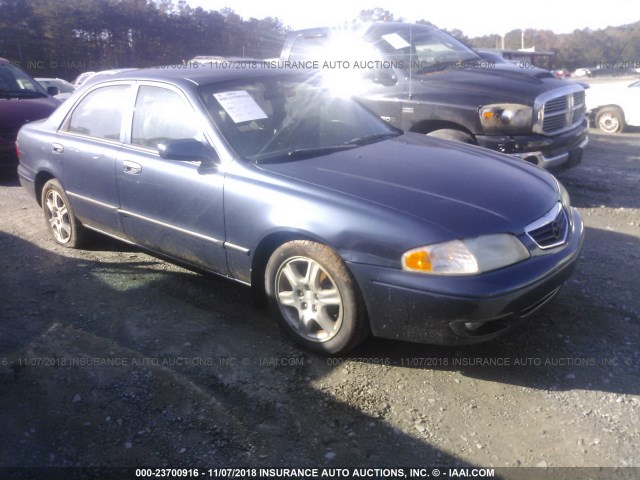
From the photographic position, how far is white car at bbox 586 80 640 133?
11.6 metres

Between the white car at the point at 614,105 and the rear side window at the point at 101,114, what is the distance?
1047cm

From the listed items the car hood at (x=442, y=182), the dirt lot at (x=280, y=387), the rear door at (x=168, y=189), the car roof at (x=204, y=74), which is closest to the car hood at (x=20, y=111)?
the car roof at (x=204, y=74)

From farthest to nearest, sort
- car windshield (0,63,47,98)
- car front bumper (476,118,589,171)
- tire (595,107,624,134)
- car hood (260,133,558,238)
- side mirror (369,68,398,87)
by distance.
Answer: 1. tire (595,107,624,134)
2. car windshield (0,63,47,98)
3. side mirror (369,68,398,87)
4. car front bumper (476,118,589,171)
5. car hood (260,133,558,238)

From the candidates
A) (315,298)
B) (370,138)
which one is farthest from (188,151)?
(370,138)

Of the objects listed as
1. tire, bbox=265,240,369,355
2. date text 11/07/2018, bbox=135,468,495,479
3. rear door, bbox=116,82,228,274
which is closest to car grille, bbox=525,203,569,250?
tire, bbox=265,240,369,355

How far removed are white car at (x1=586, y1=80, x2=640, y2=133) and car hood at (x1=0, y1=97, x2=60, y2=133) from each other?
33.5 ft

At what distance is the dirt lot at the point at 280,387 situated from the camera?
265 cm

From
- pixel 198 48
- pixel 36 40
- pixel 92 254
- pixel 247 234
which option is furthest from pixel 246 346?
pixel 198 48

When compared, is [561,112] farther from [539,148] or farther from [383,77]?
[383,77]

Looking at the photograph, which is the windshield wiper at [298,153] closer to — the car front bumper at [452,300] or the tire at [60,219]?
the car front bumper at [452,300]

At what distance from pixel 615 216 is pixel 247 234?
4.14 meters

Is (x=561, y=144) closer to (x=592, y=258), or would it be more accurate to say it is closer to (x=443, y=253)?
(x=592, y=258)

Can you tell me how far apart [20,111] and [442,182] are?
711 centimetres

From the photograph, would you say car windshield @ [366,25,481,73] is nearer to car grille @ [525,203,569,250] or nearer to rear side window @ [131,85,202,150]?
rear side window @ [131,85,202,150]
